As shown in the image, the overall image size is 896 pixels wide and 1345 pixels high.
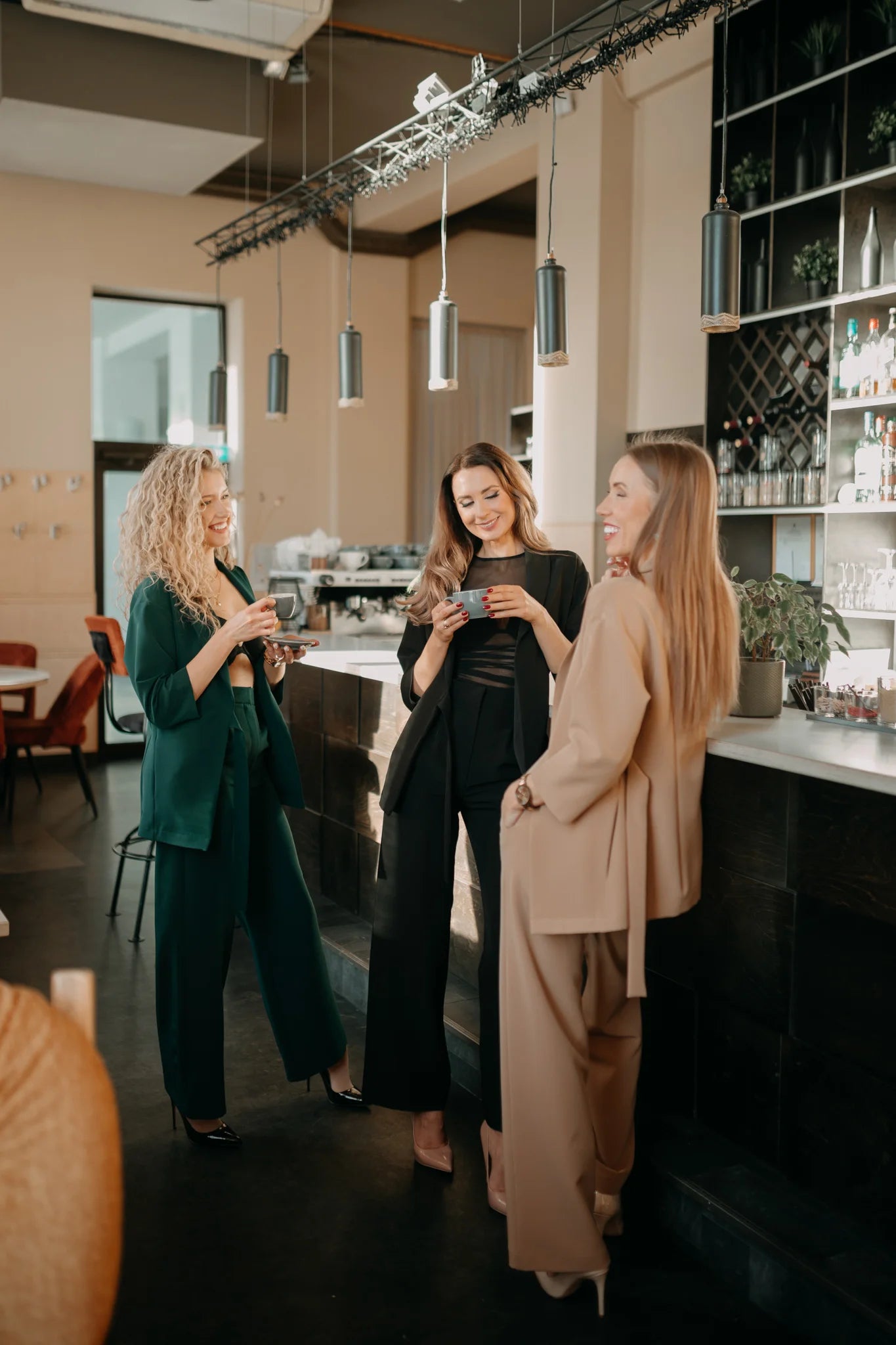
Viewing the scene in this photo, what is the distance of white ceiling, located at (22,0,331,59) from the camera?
19.0 feet

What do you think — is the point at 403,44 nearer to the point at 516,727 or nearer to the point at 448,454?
the point at 448,454

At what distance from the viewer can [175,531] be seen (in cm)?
288

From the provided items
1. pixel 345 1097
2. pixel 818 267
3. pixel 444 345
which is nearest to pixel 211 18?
pixel 444 345

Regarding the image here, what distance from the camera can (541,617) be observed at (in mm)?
2625

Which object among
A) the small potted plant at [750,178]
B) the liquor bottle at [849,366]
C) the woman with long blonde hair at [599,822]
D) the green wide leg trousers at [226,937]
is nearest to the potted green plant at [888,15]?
the small potted plant at [750,178]

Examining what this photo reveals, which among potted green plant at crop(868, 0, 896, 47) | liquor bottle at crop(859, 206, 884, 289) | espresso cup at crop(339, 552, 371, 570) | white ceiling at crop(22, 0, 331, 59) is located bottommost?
espresso cup at crop(339, 552, 371, 570)

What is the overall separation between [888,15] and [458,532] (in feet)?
11.9

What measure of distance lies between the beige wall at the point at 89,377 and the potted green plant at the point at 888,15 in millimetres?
5151

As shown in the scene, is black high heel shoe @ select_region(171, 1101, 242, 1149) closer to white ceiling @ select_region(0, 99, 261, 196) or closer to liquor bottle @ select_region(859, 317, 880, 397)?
liquor bottle @ select_region(859, 317, 880, 397)

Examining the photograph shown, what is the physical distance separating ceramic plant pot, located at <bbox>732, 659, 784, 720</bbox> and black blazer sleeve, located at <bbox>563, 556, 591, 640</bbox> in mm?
402

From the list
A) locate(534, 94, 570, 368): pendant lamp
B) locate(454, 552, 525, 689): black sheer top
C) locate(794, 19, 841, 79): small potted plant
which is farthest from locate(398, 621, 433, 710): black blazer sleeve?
locate(794, 19, 841, 79): small potted plant

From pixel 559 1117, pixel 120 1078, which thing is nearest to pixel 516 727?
pixel 559 1117

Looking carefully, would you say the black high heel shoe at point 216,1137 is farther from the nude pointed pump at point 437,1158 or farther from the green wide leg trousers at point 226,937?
the nude pointed pump at point 437,1158

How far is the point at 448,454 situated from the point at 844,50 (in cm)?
530
